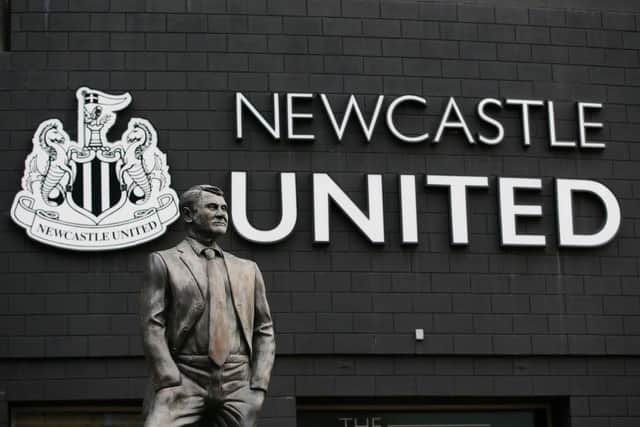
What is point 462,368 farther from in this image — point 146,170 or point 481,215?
point 146,170

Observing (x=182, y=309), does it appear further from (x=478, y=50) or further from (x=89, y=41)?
(x=478, y=50)

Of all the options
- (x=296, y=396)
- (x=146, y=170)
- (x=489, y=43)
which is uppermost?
(x=489, y=43)

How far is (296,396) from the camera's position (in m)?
21.1

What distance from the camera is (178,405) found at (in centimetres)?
1295

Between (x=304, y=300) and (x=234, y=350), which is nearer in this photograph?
(x=234, y=350)

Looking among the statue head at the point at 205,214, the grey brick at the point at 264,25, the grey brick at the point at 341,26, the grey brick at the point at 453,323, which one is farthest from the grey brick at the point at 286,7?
the statue head at the point at 205,214

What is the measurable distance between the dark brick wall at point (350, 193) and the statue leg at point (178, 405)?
308 inches

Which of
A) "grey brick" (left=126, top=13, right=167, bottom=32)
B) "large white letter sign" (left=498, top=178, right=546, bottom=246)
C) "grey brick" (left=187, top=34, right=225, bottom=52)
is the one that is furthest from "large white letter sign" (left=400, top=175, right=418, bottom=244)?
"grey brick" (left=126, top=13, right=167, bottom=32)

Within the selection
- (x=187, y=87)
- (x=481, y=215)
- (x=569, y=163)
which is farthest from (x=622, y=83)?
(x=187, y=87)

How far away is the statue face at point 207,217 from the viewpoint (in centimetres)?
1363

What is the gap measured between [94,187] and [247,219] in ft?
6.73

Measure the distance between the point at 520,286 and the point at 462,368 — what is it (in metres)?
1.38

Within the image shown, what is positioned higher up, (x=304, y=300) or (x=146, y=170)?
(x=146, y=170)

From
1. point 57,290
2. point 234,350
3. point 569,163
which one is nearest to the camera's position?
point 234,350
